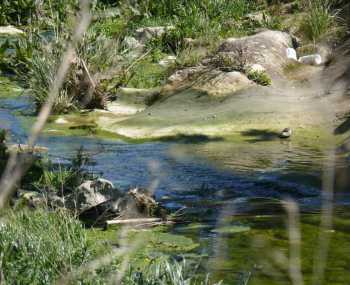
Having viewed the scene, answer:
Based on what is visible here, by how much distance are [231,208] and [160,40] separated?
10473 mm

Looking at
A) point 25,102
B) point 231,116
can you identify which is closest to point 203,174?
point 231,116

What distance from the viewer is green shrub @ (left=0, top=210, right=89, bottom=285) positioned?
4125 millimetres

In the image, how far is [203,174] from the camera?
8.95m

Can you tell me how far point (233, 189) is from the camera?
26.5ft

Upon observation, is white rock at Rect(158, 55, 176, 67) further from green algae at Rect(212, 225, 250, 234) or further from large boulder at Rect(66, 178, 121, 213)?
green algae at Rect(212, 225, 250, 234)

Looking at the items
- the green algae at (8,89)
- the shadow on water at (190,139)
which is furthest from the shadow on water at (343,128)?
the green algae at (8,89)

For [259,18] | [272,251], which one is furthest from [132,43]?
[272,251]

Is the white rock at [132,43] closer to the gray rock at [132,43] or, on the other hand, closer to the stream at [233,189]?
the gray rock at [132,43]

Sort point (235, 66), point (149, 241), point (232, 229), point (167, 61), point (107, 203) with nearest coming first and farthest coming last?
point (149, 241) < point (232, 229) < point (107, 203) < point (235, 66) < point (167, 61)

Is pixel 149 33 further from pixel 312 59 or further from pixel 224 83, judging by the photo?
pixel 224 83

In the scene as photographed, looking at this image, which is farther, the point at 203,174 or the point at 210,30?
the point at 210,30

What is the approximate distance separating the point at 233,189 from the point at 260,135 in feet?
8.77

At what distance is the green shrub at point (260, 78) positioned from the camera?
12430 mm

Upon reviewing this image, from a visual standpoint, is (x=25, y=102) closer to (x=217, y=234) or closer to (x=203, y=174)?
(x=203, y=174)
